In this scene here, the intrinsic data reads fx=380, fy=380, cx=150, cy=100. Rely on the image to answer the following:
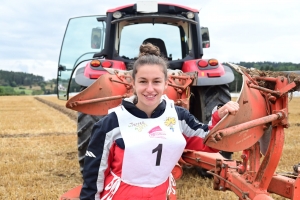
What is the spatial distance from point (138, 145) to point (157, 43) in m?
3.03

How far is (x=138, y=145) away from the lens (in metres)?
1.98

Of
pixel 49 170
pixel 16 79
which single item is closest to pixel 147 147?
pixel 49 170

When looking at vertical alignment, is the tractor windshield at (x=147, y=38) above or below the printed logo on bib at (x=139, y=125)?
above

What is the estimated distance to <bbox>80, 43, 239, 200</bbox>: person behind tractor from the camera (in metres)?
2.00

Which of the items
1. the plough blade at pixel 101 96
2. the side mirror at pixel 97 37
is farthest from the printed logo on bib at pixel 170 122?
the side mirror at pixel 97 37

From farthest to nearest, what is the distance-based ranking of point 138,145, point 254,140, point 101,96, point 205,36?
point 205,36
point 101,96
point 254,140
point 138,145

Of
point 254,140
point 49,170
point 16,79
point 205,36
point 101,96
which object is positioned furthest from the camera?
point 16,79

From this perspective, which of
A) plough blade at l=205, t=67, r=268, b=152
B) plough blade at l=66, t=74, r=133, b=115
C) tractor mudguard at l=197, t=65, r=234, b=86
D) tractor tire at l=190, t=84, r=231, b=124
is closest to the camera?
plough blade at l=205, t=67, r=268, b=152

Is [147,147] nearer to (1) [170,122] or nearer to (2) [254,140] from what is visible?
(1) [170,122]

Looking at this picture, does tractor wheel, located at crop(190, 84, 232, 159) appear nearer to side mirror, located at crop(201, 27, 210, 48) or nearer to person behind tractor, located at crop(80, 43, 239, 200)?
side mirror, located at crop(201, 27, 210, 48)

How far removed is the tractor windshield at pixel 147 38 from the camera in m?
4.84

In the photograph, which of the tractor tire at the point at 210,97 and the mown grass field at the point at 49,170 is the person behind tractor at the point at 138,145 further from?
the tractor tire at the point at 210,97

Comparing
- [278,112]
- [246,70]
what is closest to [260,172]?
[278,112]

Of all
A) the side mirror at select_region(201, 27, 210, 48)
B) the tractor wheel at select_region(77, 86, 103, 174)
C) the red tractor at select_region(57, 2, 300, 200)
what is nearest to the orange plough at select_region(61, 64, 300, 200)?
the red tractor at select_region(57, 2, 300, 200)
